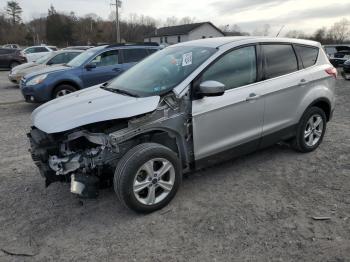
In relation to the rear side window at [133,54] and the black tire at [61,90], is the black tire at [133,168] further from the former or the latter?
the rear side window at [133,54]

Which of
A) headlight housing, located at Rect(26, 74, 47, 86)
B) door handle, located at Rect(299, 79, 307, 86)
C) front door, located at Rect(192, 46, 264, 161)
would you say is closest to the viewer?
front door, located at Rect(192, 46, 264, 161)

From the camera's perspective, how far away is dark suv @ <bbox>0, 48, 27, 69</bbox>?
67.1 feet

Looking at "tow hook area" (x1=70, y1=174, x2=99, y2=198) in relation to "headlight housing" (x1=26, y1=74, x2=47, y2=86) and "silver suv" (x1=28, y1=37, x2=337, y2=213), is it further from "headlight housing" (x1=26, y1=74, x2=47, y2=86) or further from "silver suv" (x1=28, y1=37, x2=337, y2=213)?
"headlight housing" (x1=26, y1=74, x2=47, y2=86)

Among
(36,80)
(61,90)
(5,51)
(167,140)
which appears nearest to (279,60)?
(167,140)

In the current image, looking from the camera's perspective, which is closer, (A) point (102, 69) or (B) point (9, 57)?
(A) point (102, 69)

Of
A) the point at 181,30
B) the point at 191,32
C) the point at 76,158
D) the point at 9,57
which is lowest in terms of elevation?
the point at 76,158

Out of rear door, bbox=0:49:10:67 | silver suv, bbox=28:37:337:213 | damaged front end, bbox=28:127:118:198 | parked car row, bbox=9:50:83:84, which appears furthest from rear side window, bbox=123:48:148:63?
rear door, bbox=0:49:10:67

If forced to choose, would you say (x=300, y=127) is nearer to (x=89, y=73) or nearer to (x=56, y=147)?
(x=56, y=147)

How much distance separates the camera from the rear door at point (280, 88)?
14.0 ft

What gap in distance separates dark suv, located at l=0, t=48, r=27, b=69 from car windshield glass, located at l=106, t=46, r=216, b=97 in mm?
18556

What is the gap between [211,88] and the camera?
3.48m

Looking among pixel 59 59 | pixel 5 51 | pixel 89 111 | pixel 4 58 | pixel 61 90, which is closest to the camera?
pixel 89 111

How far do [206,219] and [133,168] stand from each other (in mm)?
917

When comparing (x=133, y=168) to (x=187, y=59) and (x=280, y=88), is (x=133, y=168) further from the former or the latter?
(x=280, y=88)
